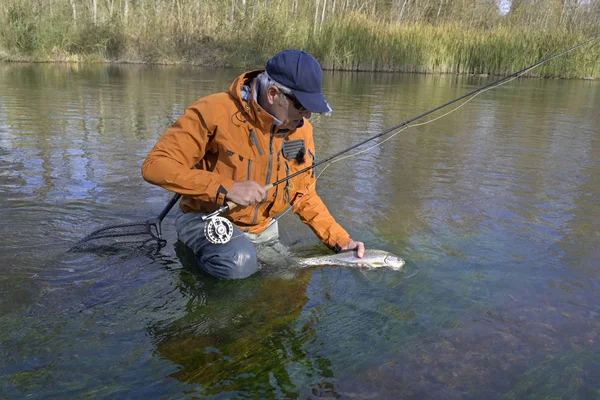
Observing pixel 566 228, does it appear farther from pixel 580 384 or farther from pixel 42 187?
pixel 42 187

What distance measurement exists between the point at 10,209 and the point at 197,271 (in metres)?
2.21

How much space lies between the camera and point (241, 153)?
134 inches

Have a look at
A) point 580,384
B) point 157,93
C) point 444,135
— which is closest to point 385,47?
point 157,93

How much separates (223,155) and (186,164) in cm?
25

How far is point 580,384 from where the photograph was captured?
2648 mm

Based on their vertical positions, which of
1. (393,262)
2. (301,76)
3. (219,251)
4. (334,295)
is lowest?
(334,295)

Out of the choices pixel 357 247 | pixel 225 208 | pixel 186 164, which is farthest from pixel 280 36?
pixel 225 208

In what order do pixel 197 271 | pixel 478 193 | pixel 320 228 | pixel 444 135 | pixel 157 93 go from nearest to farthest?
pixel 197 271
pixel 320 228
pixel 478 193
pixel 444 135
pixel 157 93

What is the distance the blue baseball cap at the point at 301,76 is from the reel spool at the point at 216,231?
3.07 ft

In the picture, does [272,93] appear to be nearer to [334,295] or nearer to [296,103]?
[296,103]

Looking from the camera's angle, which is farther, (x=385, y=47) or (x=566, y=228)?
(x=385, y=47)

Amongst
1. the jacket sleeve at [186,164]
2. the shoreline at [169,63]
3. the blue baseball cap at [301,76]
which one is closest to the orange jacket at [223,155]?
the jacket sleeve at [186,164]

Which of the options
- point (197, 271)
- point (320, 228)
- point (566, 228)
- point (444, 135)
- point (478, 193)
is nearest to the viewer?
point (197, 271)

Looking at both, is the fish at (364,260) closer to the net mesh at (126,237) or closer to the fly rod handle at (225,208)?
the fly rod handle at (225,208)
